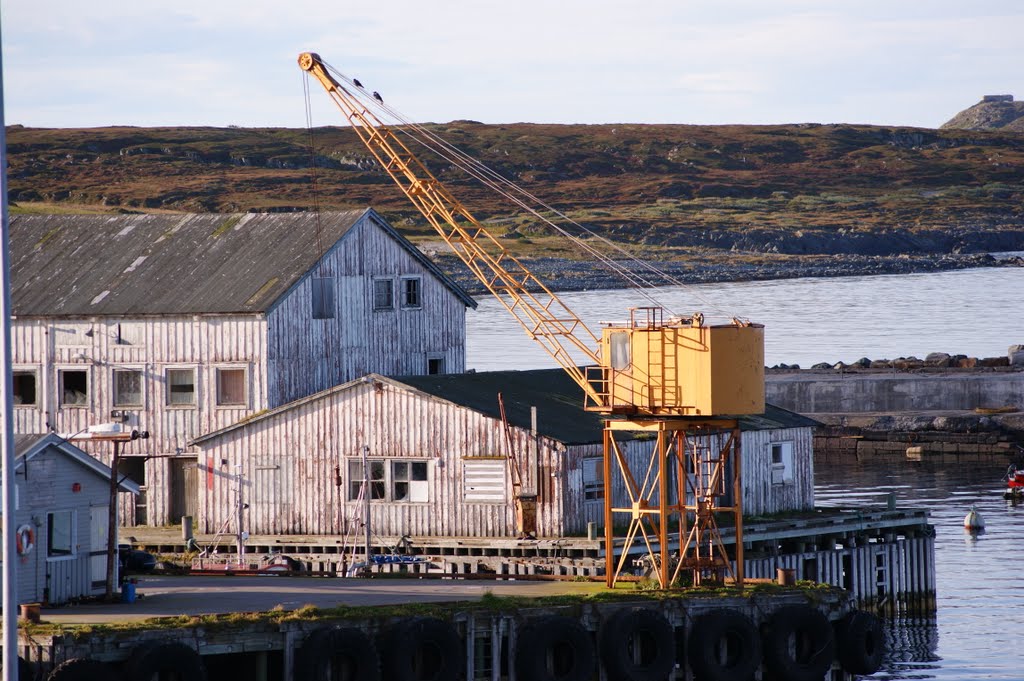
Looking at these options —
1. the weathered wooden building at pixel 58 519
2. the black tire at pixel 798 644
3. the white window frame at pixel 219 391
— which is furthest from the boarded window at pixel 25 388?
the black tire at pixel 798 644

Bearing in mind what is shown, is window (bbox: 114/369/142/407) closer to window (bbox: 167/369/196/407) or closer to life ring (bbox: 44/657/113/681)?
window (bbox: 167/369/196/407)

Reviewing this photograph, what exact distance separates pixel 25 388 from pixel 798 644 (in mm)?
23458

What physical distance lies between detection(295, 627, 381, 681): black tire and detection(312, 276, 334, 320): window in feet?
58.4

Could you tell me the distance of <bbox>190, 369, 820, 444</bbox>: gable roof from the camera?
137 feet

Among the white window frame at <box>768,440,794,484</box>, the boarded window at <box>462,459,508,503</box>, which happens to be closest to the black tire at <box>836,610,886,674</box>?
the boarded window at <box>462,459,508,503</box>


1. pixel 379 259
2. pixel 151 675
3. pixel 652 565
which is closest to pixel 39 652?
pixel 151 675

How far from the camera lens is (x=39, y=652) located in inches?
1095

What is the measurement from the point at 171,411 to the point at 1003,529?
95.1ft

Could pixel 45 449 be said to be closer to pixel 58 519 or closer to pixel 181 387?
pixel 58 519

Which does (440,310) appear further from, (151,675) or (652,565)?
(151,675)

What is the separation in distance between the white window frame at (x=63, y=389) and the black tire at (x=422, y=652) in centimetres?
1923

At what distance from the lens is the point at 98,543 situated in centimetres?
3344

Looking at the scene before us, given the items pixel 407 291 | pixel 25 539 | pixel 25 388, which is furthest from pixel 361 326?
pixel 25 539

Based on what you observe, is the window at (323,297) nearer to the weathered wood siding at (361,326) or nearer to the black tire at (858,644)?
the weathered wood siding at (361,326)
